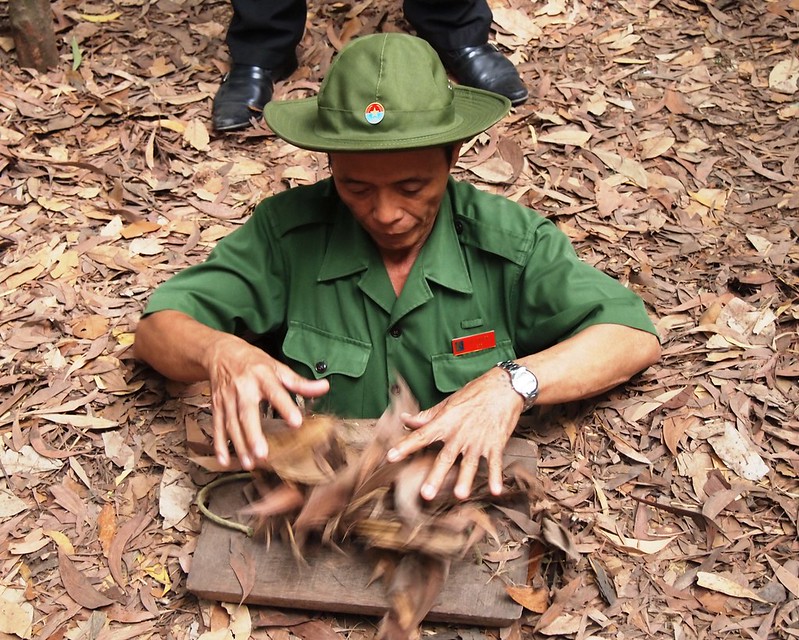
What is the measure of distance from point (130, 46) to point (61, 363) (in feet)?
7.12

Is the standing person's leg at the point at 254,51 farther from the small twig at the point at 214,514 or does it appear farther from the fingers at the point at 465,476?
the fingers at the point at 465,476

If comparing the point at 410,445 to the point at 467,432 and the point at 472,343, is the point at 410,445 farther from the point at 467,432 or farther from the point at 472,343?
the point at 472,343

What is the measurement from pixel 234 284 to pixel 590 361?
43.7 inches

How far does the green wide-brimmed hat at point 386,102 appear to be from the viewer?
218 cm

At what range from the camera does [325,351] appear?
108 inches

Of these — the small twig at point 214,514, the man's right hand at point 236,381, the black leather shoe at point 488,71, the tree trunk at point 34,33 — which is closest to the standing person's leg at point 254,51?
the black leather shoe at point 488,71

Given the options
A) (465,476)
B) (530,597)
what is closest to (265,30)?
(465,476)

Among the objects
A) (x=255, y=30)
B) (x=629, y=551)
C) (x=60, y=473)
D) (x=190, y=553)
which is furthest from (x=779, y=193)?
(x=60, y=473)

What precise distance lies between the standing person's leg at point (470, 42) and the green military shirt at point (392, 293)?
1579mm

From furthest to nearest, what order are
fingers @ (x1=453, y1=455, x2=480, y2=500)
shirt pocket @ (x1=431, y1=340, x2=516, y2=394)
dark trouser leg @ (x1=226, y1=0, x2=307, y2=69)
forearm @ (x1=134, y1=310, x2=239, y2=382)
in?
dark trouser leg @ (x1=226, y1=0, x2=307, y2=69), shirt pocket @ (x1=431, y1=340, x2=516, y2=394), forearm @ (x1=134, y1=310, x2=239, y2=382), fingers @ (x1=453, y1=455, x2=480, y2=500)

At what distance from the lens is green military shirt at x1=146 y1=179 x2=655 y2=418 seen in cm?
264

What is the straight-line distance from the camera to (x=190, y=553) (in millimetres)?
2500

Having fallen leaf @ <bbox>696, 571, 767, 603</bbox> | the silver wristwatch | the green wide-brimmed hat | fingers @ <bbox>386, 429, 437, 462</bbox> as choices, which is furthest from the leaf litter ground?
the green wide-brimmed hat

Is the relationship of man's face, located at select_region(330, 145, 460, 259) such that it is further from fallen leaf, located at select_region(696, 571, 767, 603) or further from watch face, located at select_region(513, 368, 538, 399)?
fallen leaf, located at select_region(696, 571, 767, 603)
